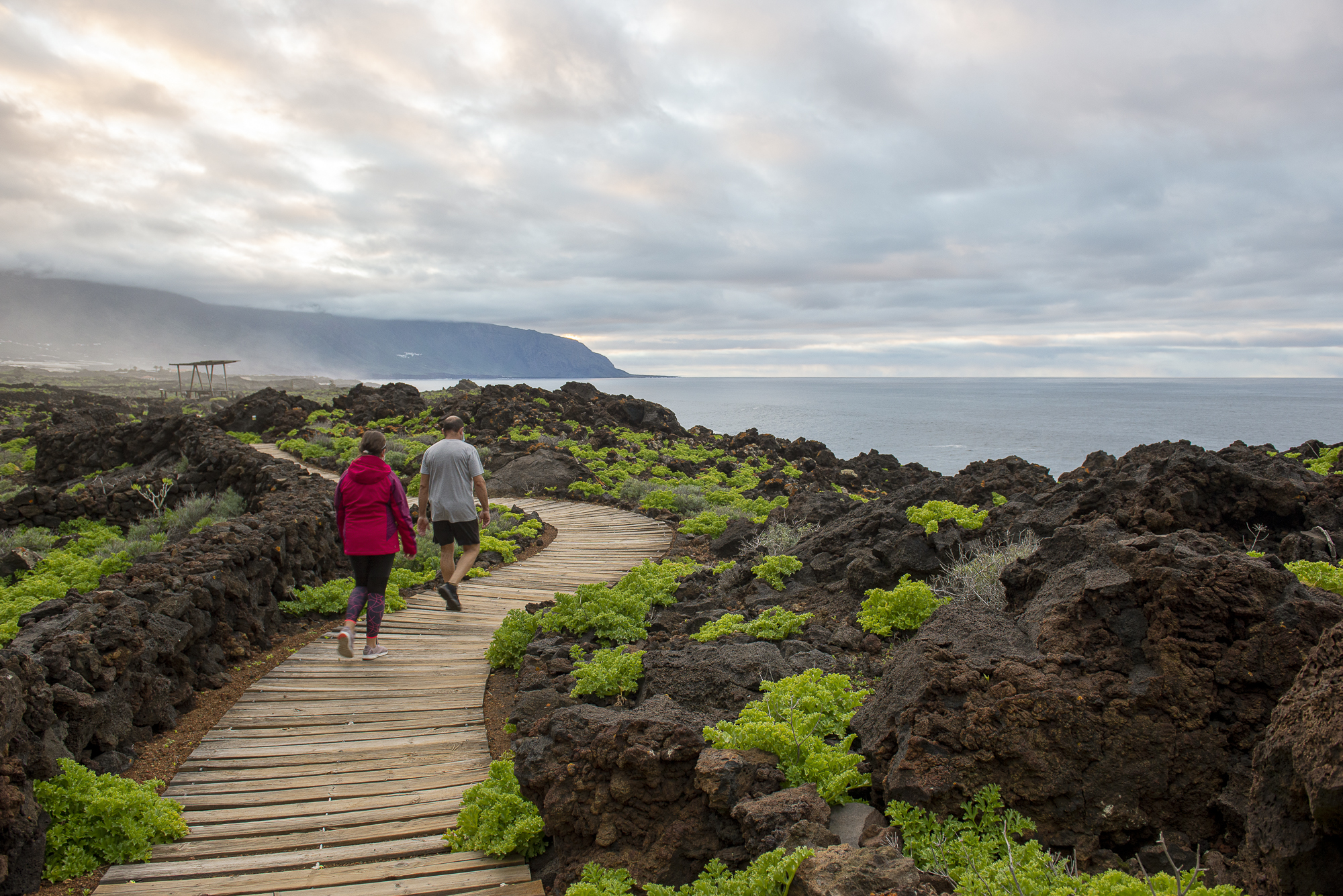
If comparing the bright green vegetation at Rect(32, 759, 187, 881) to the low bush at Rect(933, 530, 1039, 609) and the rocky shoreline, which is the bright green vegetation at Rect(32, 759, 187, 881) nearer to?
the rocky shoreline

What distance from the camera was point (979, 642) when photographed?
4625mm

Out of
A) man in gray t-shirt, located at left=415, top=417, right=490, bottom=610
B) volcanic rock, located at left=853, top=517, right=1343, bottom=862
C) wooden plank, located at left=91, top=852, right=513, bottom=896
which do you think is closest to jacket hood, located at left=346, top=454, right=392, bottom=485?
man in gray t-shirt, located at left=415, top=417, right=490, bottom=610

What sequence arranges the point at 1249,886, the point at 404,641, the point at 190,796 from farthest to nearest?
the point at 404,641 → the point at 190,796 → the point at 1249,886

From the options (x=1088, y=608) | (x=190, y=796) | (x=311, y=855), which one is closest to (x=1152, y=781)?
(x=1088, y=608)

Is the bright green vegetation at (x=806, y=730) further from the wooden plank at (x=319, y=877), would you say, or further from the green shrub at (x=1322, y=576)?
the green shrub at (x=1322, y=576)

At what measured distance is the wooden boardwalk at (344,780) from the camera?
166 inches

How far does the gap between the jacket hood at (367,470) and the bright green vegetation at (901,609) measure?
483 centimetres

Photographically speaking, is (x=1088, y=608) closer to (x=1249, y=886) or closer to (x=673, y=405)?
(x=1249, y=886)

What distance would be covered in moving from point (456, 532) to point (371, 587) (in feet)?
5.99

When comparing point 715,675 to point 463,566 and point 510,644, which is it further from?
point 463,566

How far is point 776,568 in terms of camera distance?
8844 mm

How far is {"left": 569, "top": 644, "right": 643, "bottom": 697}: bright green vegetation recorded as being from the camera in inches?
233

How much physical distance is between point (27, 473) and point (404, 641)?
23241mm

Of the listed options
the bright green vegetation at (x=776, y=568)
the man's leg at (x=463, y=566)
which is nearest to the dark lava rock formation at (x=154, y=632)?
the man's leg at (x=463, y=566)
